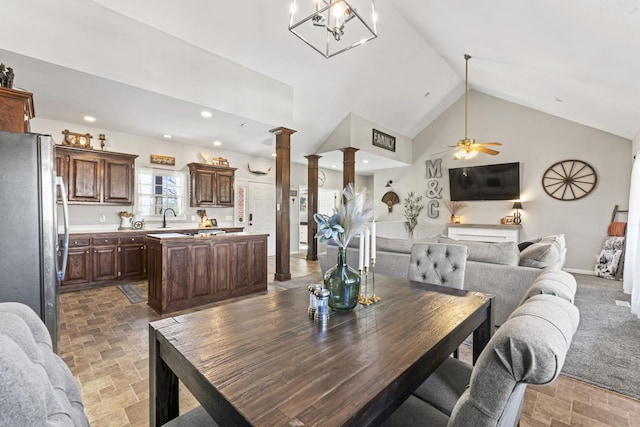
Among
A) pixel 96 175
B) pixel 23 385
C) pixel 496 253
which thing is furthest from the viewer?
pixel 96 175

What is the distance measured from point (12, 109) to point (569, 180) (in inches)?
344

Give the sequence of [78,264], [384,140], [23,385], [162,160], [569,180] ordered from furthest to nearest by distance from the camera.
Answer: [384,140], [569,180], [162,160], [78,264], [23,385]

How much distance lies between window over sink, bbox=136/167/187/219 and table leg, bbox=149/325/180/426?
17.5 ft

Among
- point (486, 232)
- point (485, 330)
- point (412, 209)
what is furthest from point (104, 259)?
point (486, 232)

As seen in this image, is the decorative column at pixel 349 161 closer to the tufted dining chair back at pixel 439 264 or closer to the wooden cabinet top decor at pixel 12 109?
the tufted dining chair back at pixel 439 264

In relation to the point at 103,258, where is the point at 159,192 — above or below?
above

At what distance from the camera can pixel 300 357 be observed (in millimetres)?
1056

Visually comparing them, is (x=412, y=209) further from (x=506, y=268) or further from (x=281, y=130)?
(x=506, y=268)

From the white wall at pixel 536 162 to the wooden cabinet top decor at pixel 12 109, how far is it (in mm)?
5222

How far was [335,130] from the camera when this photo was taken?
→ 21.3ft

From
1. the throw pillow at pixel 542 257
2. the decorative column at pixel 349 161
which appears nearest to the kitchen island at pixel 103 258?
the decorative column at pixel 349 161

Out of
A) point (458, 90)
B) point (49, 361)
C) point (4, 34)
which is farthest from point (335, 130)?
point (49, 361)

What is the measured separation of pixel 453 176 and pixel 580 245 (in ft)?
9.79

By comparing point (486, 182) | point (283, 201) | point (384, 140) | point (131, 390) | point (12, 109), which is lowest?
point (131, 390)
